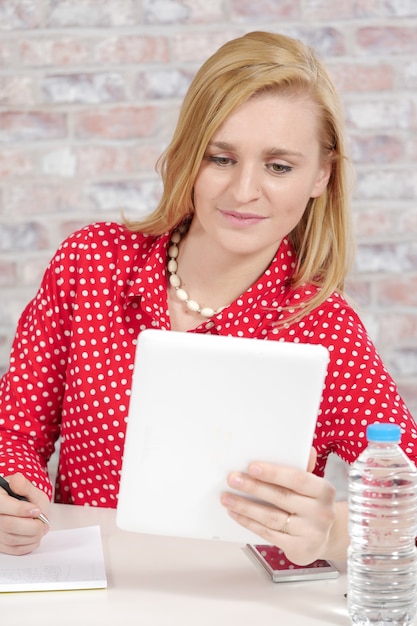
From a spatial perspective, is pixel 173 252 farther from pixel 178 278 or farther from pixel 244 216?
pixel 244 216

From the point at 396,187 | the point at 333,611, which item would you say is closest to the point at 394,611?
the point at 333,611

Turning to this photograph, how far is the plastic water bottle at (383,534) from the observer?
1.17 metres

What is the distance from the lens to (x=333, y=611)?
1193 mm

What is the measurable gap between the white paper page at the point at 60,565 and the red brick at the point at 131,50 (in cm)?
133

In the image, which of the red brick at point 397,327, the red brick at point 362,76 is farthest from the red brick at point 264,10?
the red brick at point 397,327

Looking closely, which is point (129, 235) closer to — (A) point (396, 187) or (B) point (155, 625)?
(B) point (155, 625)

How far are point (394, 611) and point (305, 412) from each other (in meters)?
0.26

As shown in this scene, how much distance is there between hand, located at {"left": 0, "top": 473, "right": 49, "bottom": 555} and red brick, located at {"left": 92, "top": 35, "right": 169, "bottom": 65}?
1.31 m

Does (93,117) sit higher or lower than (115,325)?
higher

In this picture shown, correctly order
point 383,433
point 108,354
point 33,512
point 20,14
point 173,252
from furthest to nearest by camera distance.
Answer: point 20,14
point 173,252
point 108,354
point 33,512
point 383,433

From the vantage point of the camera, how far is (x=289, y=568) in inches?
50.3

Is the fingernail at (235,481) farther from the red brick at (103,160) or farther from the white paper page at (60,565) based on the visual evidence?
the red brick at (103,160)

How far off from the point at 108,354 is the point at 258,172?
0.37m

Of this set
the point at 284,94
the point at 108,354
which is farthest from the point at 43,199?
the point at 284,94
